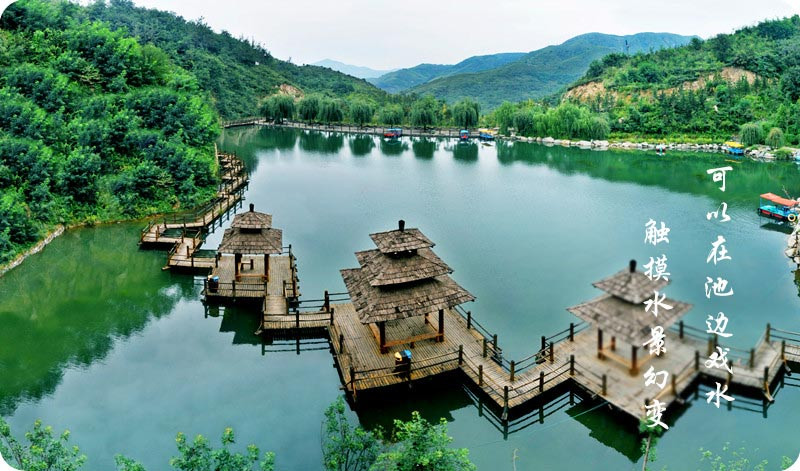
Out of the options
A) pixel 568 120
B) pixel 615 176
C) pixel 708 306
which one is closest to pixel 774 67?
pixel 568 120

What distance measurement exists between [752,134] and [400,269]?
45405 millimetres

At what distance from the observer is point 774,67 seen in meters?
56.0

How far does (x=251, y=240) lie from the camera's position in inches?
672

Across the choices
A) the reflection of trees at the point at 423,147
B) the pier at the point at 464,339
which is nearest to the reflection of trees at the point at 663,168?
the reflection of trees at the point at 423,147

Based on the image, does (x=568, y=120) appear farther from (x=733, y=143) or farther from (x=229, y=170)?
(x=229, y=170)

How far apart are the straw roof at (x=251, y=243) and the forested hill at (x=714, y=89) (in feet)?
143

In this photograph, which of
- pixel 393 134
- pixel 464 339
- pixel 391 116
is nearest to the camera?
pixel 464 339

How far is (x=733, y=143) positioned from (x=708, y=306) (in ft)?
135

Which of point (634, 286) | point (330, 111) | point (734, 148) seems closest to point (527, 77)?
point (330, 111)

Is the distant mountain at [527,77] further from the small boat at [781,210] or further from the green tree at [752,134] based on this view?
the small boat at [781,210]

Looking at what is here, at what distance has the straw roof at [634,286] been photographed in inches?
378

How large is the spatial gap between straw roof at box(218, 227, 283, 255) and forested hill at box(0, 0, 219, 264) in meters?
8.28

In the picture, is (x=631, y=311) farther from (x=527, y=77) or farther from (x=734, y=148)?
(x=527, y=77)

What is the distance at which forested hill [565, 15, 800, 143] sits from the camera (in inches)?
1957
